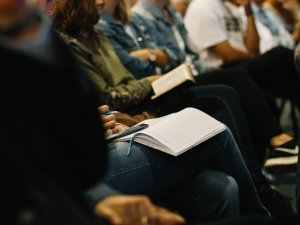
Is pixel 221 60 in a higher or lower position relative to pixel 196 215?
lower

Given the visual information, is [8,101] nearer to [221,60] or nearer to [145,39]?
[145,39]

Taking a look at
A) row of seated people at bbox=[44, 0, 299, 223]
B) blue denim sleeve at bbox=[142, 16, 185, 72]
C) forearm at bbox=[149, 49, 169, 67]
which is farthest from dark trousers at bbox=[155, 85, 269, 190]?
blue denim sleeve at bbox=[142, 16, 185, 72]

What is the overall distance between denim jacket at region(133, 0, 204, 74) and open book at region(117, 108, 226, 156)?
1524 mm

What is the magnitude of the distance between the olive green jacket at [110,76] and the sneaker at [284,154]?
2.23 ft

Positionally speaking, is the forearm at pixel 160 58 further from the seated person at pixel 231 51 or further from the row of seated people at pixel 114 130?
the seated person at pixel 231 51

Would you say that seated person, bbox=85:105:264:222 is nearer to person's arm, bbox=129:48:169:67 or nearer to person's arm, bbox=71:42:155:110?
person's arm, bbox=71:42:155:110

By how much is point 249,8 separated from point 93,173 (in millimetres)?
2971

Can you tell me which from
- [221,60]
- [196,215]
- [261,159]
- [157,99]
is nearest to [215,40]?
[221,60]

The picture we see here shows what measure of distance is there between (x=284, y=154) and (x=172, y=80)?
663 millimetres

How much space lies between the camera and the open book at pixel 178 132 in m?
1.58

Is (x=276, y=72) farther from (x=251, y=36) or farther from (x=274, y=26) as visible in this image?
(x=274, y=26)

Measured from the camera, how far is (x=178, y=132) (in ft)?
5.35

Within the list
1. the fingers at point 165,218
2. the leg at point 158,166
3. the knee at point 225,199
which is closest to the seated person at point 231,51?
the leg at point 158,166

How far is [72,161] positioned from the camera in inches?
36.8
